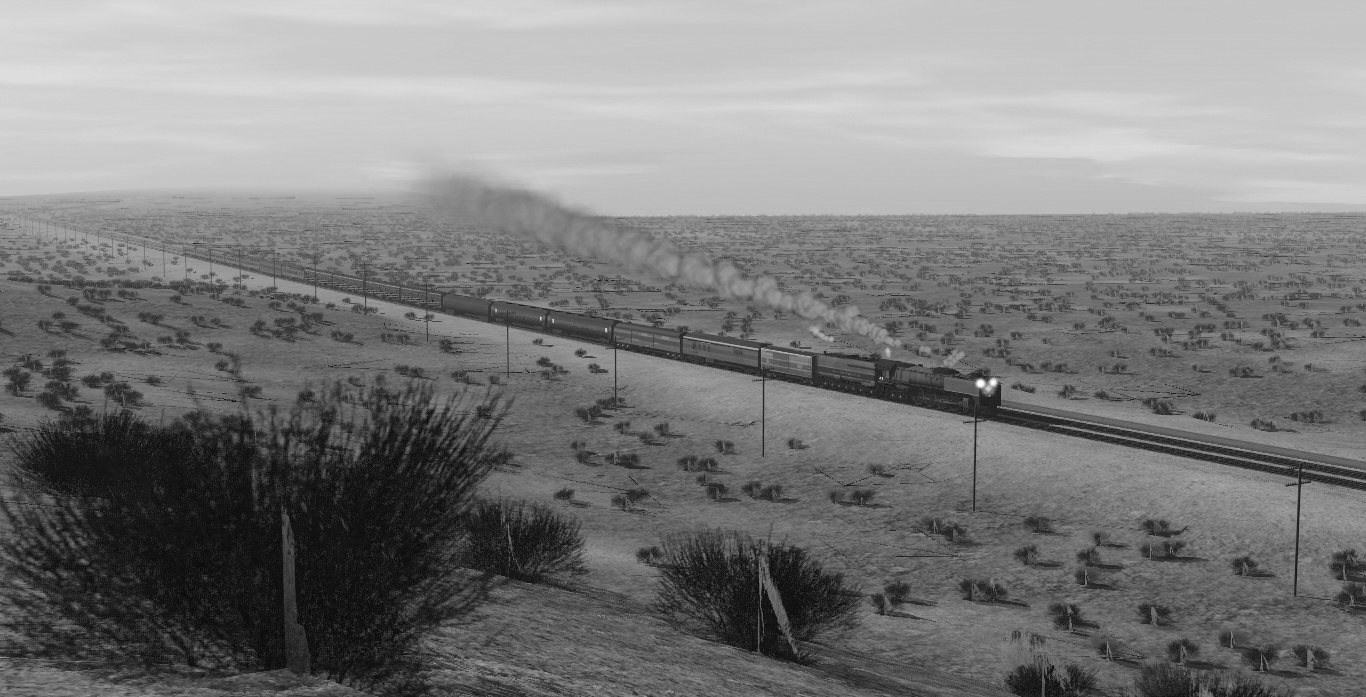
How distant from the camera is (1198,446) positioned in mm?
52688

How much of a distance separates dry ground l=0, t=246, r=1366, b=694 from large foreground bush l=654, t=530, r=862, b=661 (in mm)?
2543

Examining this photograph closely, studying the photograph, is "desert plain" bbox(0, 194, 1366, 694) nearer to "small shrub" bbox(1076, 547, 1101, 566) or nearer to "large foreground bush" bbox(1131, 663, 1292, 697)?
"small shrub" bbox(1076, 547, 1101, 566)

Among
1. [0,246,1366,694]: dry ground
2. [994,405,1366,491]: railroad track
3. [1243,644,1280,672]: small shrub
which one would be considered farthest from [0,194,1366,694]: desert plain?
[994,405,1366,491]: railroad track

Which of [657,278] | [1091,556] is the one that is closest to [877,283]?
[657,278]

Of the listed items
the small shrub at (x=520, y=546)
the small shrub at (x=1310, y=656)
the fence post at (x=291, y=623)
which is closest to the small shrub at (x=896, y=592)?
the small shrub at (x=520, y=546)

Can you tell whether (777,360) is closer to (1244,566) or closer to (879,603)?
(1244,566)

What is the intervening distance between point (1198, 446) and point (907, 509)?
1514 centimetres

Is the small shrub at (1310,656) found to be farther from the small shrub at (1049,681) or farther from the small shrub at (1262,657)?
the small shrub at (1049,681)

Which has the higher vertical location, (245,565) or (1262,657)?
(245,565)

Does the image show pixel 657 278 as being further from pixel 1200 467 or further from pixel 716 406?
pixel 1200 467

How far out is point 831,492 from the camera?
4891cm

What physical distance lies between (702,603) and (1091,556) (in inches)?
679

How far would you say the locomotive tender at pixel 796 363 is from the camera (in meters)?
59.6

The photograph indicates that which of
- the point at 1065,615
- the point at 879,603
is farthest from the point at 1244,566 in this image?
the point at 879,603
